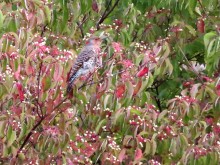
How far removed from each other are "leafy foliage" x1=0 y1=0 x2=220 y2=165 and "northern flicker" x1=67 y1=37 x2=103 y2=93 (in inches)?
3.7

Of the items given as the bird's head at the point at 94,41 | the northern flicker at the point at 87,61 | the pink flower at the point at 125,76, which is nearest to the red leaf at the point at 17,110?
the northern flicker at the point at 87,61

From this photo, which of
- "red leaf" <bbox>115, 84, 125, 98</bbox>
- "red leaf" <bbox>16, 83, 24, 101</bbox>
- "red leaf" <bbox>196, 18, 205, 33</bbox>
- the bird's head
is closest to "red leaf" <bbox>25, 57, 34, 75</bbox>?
"red leaf" <bbox>16, 83, 24, 101</bbox>

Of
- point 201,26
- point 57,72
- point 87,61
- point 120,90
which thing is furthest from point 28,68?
point 201,26

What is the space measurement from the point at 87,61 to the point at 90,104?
693 millimetres

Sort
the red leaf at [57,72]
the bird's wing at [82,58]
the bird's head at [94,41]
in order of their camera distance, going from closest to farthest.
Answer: the red leaf at [57,72] → the bird's wing at [82,58] → the bird's head at [94,41]

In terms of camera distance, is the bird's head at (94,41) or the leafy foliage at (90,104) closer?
the leafy foliage at (90,104)

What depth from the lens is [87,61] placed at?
19.9 feet

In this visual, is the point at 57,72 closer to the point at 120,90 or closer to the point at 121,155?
the point at 120,90

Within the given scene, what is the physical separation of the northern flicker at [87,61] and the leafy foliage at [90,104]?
9cm

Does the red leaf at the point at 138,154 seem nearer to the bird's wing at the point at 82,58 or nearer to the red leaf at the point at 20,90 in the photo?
the bird's wing at the point at 82,58

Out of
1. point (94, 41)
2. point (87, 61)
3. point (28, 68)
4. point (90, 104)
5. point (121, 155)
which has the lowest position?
point (121, 155)

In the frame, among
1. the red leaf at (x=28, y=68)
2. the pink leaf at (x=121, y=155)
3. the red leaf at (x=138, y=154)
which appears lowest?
the pink leaf at (x=121, y=155)

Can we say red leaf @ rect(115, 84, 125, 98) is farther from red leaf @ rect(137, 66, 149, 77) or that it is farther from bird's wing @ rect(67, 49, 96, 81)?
bird's wing @ rect(67, 49, 96, 81)

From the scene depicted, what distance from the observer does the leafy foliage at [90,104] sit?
4906 mm
